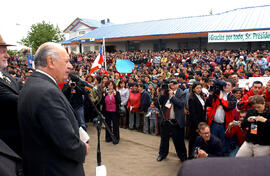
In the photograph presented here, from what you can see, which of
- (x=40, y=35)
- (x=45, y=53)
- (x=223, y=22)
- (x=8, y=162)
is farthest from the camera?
(x=40, y=35)

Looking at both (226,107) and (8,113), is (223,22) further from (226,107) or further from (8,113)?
(8,113)

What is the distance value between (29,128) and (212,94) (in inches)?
151

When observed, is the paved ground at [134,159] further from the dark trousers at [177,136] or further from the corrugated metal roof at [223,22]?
Result: the corrugated metal roof at [223,22]

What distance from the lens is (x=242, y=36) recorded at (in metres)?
13.8

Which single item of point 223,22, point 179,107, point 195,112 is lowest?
point 195,112

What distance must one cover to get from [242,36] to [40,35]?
121ft

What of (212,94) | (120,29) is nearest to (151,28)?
(120,29)

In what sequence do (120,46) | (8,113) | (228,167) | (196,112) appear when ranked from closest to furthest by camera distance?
(228,167)
(8,113)
(196,112)
(120,46)

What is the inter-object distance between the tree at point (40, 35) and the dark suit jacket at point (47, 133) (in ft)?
140

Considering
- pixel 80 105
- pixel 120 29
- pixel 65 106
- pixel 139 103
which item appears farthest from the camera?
pixel 120 29

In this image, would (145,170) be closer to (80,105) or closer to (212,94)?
(212,94)

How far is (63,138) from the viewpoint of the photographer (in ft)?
5.32

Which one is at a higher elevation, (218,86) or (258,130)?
(218,86)

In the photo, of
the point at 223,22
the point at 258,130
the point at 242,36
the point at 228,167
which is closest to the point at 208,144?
the point at 258,130
